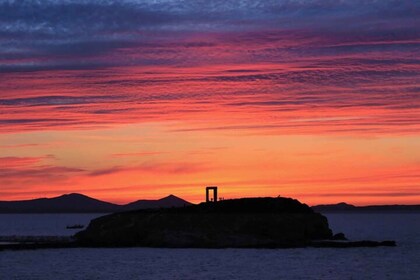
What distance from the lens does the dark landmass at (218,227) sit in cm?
Result: 12412

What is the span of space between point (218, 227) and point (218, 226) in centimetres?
24

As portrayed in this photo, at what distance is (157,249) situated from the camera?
125500mm

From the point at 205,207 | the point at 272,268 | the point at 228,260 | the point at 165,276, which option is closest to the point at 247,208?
the point at 205,207

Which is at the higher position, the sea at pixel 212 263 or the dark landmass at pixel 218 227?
the dark landmass at pixel 218 227

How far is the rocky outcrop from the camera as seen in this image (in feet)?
407

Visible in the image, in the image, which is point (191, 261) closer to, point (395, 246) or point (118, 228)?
point (118, 228)

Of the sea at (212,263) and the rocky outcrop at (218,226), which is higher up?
the rocky outcrop at (218,226)

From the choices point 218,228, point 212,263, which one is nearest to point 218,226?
point 218,228

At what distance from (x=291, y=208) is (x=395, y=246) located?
16.1m

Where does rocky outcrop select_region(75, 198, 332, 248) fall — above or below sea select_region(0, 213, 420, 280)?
above

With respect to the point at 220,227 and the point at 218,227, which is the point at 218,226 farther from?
the point at 220,227

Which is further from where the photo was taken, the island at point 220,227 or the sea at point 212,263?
the island at point 220,227

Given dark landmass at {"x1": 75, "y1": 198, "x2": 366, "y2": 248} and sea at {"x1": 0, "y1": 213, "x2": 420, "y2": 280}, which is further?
dark landmass at {"x1": 75, "y1": 198, "x2": 366, "y2": 248}

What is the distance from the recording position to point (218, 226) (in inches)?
4872
